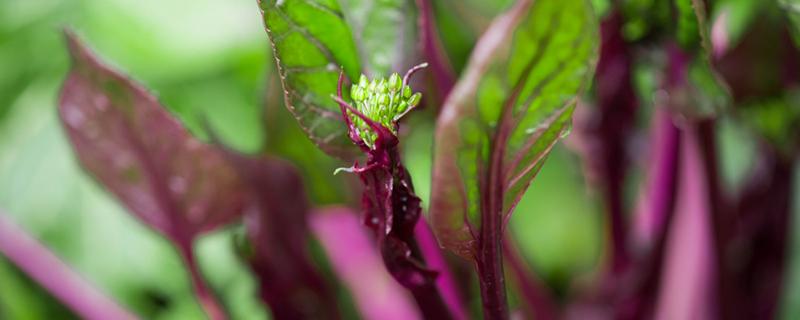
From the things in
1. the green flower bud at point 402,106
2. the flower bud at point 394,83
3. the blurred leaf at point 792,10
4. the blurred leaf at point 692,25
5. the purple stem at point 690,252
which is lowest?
the purple stem at point 690,252

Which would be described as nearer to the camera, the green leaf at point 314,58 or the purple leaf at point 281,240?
→ the green leaf at point 314,58

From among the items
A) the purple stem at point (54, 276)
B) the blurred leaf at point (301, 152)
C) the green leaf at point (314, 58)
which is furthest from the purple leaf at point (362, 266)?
the green leaf at point (314, 58)

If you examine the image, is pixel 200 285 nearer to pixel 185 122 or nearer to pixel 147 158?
pixel 147 158

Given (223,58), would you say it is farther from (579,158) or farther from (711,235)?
(711,235)

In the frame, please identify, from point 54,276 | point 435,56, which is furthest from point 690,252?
point 54,276

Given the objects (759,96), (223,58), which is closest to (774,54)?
(759,96)

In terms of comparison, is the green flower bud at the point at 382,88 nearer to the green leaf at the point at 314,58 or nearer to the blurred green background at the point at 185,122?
the green leaf at the point at 314,58
